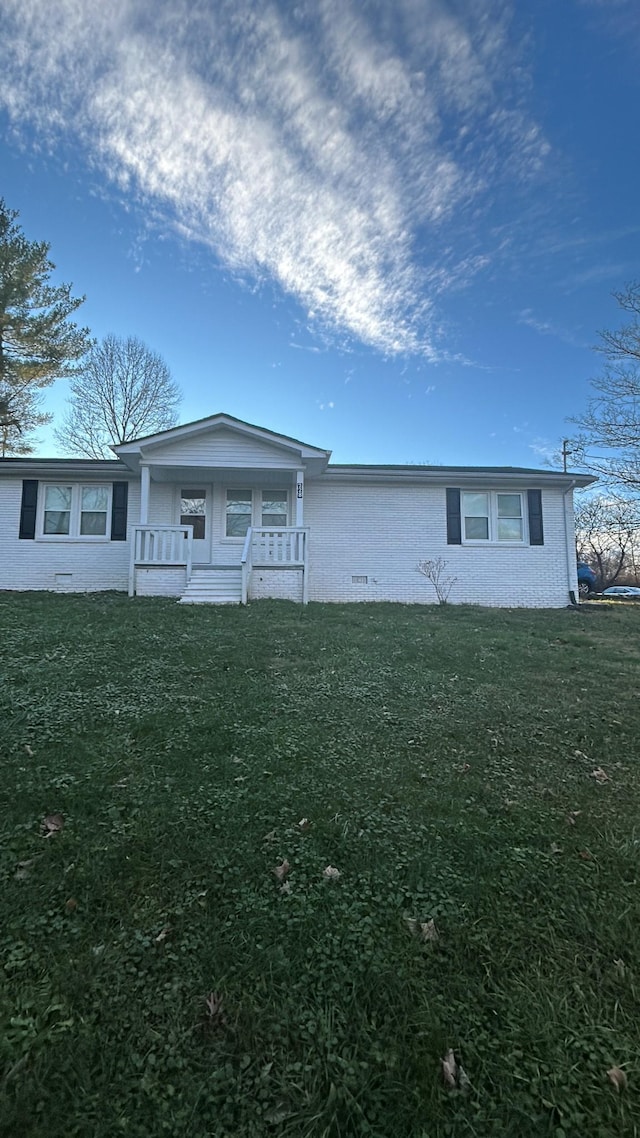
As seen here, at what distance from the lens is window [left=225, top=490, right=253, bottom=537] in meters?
12.9

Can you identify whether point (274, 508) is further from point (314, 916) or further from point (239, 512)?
point (314, 916)

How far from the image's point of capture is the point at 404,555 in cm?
1280

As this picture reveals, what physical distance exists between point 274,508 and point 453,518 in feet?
15.2

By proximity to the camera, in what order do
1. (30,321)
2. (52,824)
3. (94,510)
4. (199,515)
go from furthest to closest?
(30,321) → (199,515) → (94,510) → (52,824)

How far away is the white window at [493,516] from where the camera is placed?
13.0 meters

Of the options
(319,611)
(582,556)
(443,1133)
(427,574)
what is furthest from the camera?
(582,556)

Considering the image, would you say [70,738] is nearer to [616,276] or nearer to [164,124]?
[164,124]

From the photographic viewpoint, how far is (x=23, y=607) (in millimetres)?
8594

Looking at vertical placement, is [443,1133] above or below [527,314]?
below

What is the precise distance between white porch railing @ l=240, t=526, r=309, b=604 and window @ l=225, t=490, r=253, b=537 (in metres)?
1.80

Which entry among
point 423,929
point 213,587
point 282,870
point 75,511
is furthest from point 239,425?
point 423,929

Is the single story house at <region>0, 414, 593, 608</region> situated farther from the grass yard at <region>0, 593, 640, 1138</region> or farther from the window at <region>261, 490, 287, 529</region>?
the grass yard at <region>0, 593, 640, 1138</region>

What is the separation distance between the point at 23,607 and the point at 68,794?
691cm

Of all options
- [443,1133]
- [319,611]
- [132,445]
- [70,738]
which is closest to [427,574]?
[319,611]
